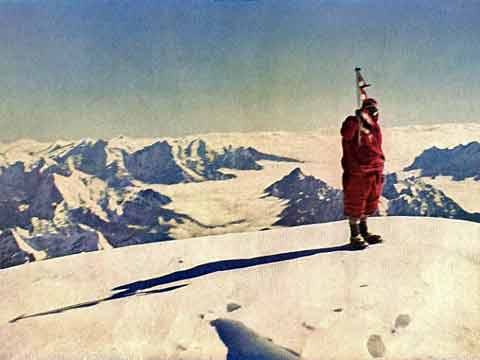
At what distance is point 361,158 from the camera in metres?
2.53

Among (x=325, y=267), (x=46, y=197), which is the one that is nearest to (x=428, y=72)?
(x=325, y=267)

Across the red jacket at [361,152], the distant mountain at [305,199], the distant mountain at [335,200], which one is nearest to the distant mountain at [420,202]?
A: the distant mountain at [335,200]

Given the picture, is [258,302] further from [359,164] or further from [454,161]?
[454,161]

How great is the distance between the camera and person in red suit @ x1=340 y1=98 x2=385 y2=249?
2494 mm

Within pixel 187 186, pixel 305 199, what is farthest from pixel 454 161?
pixel 187 186

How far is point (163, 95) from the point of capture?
2.90 meters

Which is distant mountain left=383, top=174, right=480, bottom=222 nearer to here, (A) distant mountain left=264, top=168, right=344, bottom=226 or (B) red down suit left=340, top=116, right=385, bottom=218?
(A) distant mountain left=264, top=168, right=344, bottom=226

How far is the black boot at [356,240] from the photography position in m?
2.67

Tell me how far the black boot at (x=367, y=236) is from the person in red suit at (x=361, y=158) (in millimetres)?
174

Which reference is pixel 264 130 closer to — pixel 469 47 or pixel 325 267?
pixel 325 267

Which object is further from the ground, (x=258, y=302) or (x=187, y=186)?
(x=187, y=186)

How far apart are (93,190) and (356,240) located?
4.84 feet

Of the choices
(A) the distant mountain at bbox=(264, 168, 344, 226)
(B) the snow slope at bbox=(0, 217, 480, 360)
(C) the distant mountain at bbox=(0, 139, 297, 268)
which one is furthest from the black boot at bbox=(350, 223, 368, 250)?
(C) the distant mountain at bbox=(0, 139, 297, 268)

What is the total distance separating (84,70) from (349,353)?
1.92m
